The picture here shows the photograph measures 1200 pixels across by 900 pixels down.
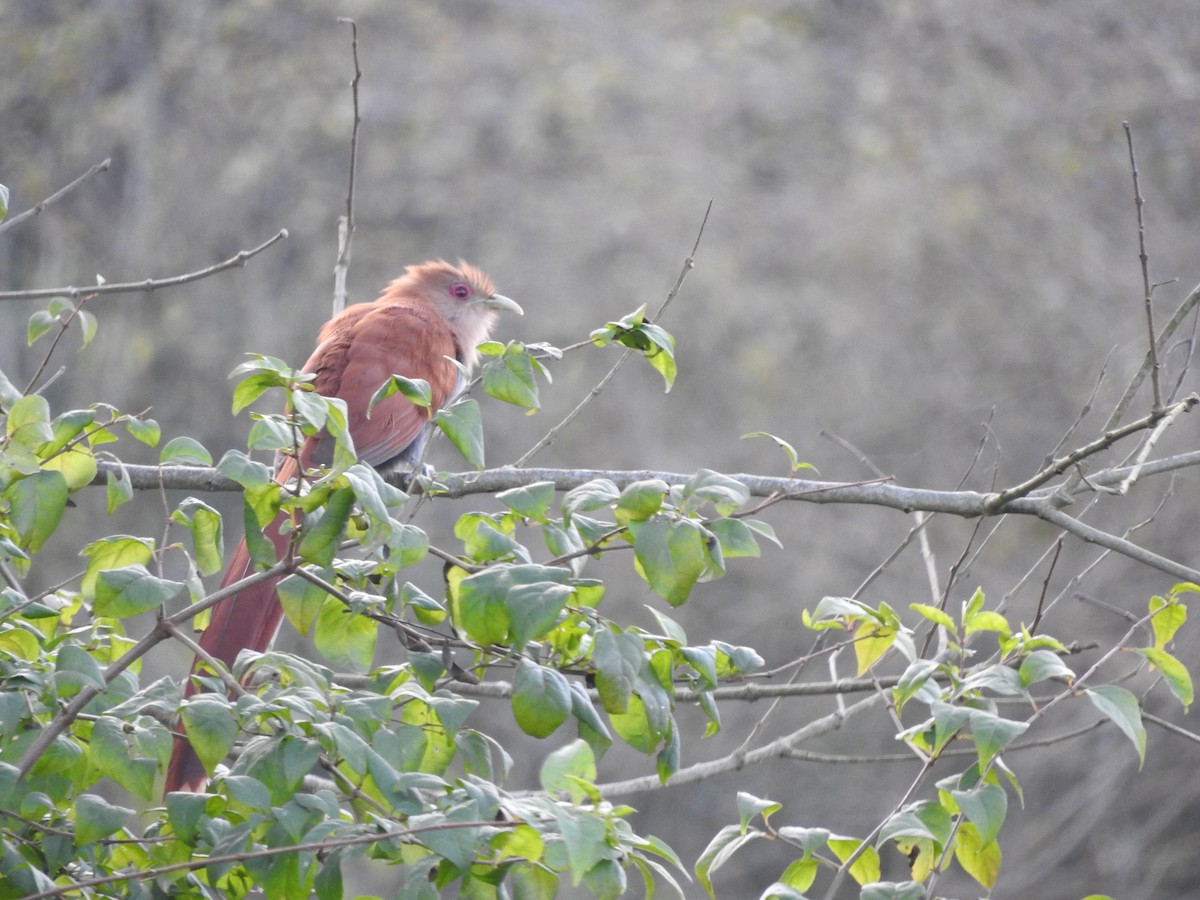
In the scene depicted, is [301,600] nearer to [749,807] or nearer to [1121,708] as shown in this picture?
[749,807]

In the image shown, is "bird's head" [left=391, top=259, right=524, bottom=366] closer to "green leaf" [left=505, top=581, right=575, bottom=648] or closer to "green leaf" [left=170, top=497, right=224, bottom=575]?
"green leaf" [left=170, top=497, right=224, bottom=575]

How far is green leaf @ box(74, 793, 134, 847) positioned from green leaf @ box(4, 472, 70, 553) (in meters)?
0.35

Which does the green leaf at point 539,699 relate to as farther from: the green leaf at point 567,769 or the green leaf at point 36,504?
the green leaf at point 36,504

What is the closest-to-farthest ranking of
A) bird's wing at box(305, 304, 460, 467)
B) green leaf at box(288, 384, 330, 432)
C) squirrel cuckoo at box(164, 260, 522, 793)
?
green leaf at box(288, 384, 330, 432), squirrel cuckoo at box(164, 260, 522, 793), bird's wing at box(305, 304, 460, 467)

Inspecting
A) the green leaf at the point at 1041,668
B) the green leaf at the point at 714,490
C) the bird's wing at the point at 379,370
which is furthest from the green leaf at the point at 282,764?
the bird's wing at the point at 379,370

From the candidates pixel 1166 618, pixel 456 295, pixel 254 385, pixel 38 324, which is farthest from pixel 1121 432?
pixel 456 295

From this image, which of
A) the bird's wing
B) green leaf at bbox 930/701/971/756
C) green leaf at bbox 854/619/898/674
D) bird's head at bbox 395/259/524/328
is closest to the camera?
green leaf at bbox 930/701/971/756

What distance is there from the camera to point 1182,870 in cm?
741

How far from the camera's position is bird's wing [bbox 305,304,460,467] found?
3955mm

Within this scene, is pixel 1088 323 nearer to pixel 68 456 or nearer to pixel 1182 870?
pixel 1182 870

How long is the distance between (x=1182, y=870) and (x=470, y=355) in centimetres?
532

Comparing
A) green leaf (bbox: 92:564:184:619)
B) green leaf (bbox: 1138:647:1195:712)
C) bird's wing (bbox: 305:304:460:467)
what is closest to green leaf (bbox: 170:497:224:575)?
green leaf (bbox: 92:564:184:619)

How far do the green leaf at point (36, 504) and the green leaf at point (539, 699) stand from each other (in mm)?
660

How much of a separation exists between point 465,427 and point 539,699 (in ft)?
1.32
